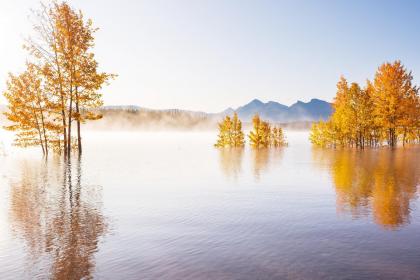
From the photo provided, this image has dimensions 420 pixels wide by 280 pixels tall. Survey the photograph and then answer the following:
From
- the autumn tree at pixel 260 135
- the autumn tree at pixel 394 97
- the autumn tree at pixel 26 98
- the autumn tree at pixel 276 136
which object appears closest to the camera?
the autumn tree at pixel 26 98

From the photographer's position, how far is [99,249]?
816cm

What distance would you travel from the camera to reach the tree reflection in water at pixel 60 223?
7.38 meters

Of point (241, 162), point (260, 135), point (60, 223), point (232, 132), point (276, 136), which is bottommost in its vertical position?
point (241, 162)

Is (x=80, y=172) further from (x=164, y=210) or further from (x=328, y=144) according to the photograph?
(x=328, y=144)

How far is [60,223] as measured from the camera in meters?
10.6

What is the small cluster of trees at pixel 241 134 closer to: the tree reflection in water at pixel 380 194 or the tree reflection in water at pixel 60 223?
the tree reflection in water at pixel 380 194

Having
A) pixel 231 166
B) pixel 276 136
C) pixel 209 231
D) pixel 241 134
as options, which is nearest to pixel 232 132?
pixel 241 134

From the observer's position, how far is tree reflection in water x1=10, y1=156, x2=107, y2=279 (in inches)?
290

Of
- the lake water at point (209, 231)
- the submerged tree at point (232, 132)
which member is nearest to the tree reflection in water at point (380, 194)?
the lake water at point (209, 231)

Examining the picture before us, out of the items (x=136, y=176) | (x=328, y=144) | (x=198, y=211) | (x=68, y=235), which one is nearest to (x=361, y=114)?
(x=328, y=144)

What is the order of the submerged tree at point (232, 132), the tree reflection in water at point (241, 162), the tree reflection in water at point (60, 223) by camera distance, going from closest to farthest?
1. the tree reflection in water at point (60, 223)
2. the tree reflection in water at point (241, 162)
3. the submerged tree at point (232, 132)

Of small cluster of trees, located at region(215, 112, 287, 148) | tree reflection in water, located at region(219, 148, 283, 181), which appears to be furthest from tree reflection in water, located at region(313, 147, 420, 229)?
small cluster of trees, located at region(215, 112, 287, 148)

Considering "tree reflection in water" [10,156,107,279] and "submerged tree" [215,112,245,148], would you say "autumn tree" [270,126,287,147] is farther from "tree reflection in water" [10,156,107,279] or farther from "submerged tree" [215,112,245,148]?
"tree reflection in water" [10,156,107,279]

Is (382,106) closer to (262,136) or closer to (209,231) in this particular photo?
(262,136)
